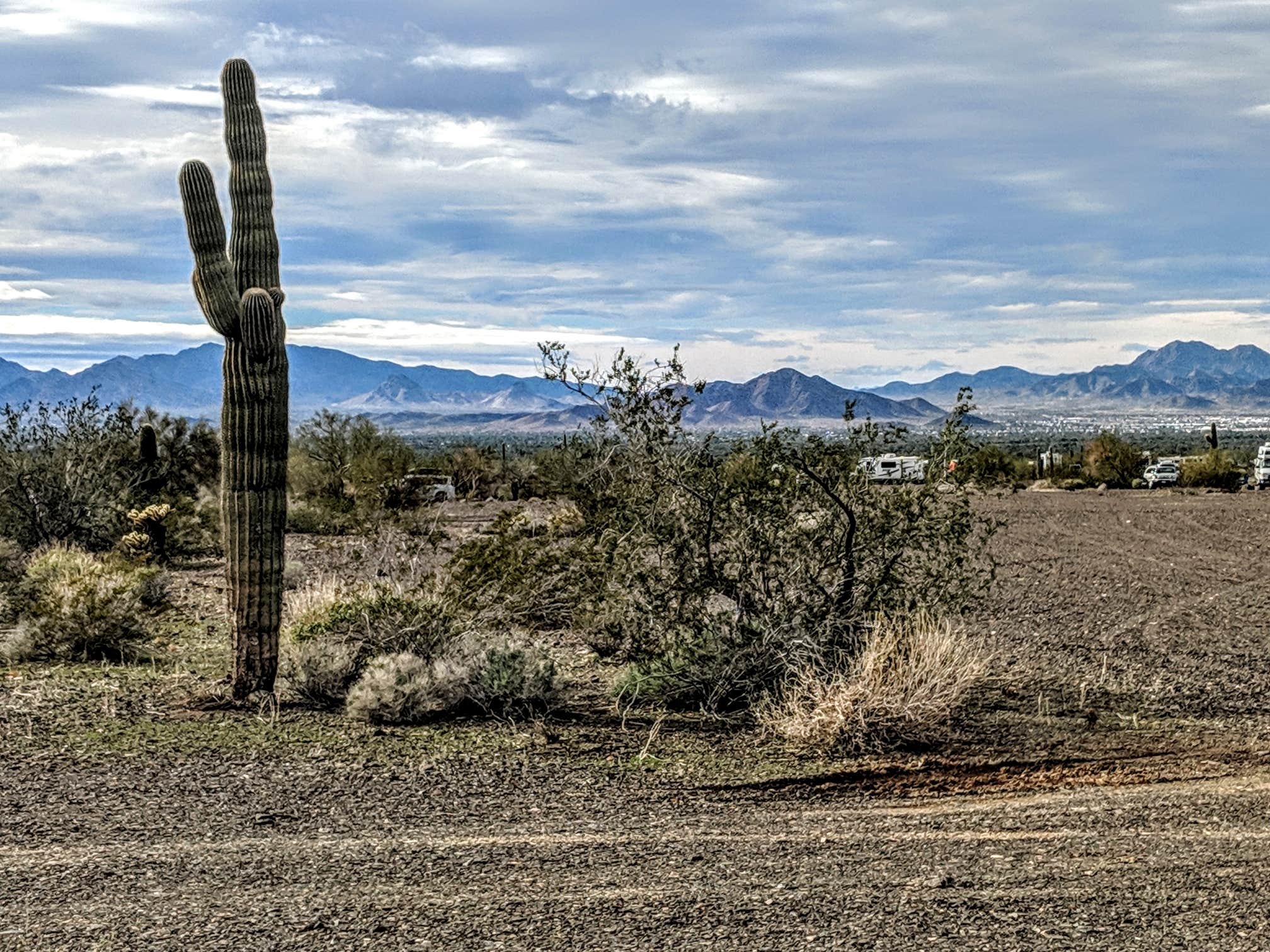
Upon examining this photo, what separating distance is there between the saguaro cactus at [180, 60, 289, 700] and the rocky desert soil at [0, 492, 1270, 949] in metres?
0.74

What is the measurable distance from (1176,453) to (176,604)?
251 ft

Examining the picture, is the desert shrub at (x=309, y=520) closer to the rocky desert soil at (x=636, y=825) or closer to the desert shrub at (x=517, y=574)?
the desert shrub at (x=517, y=574)

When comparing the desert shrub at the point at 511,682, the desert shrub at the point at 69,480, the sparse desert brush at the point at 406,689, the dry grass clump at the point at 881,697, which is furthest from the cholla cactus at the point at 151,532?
the dry grass clump at the point at 881,697

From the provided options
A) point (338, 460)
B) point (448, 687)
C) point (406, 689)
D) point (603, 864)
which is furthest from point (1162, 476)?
point (603, 864)

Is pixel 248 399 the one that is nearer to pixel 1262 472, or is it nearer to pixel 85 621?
pixel 85 621

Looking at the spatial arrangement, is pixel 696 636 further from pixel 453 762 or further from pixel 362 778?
pixel 362 778

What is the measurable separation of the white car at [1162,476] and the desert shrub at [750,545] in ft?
147

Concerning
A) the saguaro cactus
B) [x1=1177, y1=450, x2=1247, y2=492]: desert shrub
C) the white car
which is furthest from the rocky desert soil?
the white car

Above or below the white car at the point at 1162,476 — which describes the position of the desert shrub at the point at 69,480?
above

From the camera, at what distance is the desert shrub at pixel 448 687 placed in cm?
966

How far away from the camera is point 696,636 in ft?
33.2

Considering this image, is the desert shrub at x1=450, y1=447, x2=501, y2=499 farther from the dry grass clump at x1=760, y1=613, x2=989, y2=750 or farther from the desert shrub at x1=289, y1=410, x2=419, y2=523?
the dry grass clump at x1=760, y1=613, x2=989, y2=750

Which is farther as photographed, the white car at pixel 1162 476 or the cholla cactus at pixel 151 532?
the white car at pixel 1162 476

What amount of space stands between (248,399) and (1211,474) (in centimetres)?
4707
